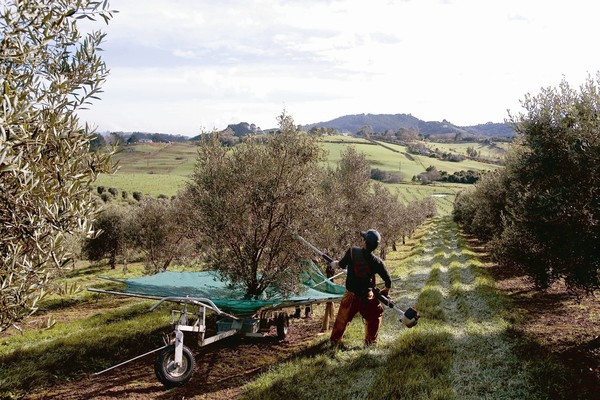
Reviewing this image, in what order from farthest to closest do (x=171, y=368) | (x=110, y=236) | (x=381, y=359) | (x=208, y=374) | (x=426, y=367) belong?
(x=110, y=236)
(x=381, y=359)
(x=208, y=374)
(x=426, y=367)
(x=171, y=368)

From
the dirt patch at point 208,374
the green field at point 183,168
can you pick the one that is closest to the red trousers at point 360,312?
the dirt patch at point 208,374

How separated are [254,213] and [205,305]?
4885 millimetres

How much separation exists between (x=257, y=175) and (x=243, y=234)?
2380 millimetres

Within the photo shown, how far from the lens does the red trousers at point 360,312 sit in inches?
480

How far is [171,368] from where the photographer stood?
969 cm

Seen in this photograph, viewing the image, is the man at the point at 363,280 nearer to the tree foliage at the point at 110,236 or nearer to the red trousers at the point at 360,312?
the red trousers at the point at 360,312

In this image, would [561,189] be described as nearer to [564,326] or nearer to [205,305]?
[564,326]

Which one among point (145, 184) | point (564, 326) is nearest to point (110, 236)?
point (564, 326)

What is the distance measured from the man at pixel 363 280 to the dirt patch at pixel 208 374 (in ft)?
7.46

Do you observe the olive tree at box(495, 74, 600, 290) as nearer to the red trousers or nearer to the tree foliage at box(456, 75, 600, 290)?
the tree foliage at box(456, 75, 600, 290)

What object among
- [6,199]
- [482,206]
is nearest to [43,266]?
[6,199]

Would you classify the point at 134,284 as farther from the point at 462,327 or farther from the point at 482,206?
the point at 482,206

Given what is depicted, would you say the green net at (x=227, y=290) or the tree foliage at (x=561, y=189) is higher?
the tree foliage at (x=561, y=189)

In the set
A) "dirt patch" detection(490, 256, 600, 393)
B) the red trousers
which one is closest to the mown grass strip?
the red trousers
